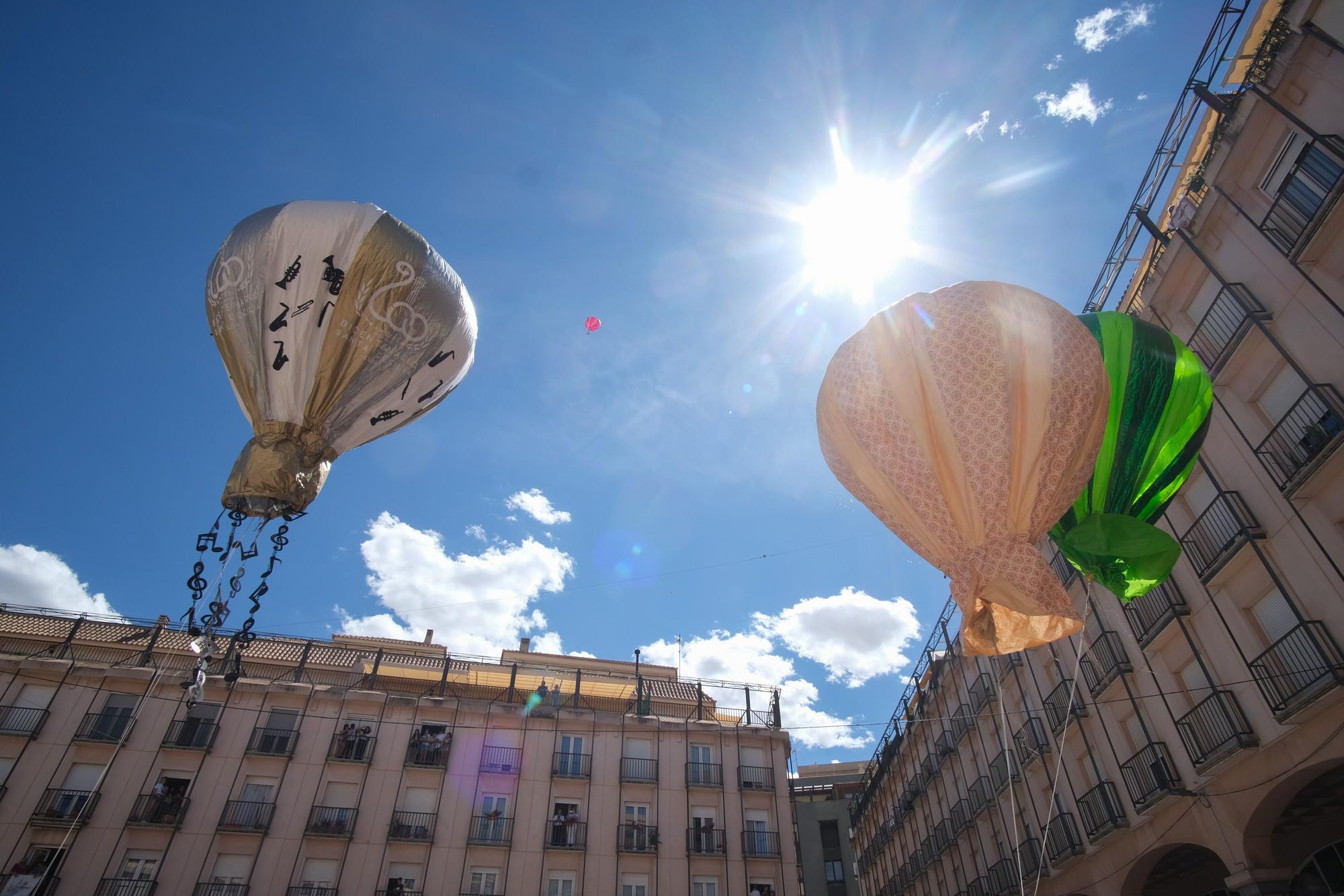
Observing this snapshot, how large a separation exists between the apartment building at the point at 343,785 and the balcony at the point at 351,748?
6cm

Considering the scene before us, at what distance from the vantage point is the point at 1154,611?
13.1 metres

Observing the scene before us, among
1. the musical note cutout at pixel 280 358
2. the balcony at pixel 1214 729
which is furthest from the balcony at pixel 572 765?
the musical note cutout at pixel 280 358

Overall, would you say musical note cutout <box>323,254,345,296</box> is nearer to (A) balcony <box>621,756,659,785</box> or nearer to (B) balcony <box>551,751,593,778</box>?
(B) balcony <box>551,751,593,778</box>

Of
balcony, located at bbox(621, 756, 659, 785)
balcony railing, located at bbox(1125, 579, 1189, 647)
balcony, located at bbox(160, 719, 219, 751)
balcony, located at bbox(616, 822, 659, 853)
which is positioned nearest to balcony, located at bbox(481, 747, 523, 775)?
balcony, located at bbox(621, 756, 659, 785)

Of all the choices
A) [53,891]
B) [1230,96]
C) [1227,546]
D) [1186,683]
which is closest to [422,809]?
[53,891]

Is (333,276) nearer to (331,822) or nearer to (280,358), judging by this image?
(280,358)

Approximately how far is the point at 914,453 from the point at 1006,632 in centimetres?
168

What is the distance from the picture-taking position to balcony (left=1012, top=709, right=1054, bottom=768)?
56.0 feet

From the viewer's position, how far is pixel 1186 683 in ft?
41.1

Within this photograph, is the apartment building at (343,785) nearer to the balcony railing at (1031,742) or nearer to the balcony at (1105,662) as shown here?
the balcony railing at (1031,742)

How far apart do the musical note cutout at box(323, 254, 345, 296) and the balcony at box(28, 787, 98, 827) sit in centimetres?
1737

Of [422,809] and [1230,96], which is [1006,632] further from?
[422,809]

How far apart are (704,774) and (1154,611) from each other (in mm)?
14275

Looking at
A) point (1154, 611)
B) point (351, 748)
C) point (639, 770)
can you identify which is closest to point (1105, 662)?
point (1154, 611)
